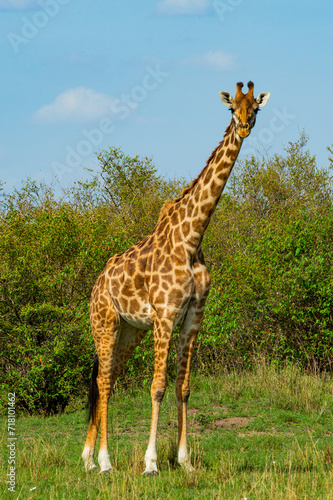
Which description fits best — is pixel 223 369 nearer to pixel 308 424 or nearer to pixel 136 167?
pixel 308 424

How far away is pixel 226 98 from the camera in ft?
20.0

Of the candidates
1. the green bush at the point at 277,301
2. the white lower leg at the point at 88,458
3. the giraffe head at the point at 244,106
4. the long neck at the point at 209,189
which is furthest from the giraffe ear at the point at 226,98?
the green bush at the point at 277,301

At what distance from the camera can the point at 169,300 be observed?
6.11 meters

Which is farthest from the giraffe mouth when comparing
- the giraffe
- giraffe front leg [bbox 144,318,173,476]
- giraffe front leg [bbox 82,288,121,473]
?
giraffe front leg [bbox 82,288,121,473]

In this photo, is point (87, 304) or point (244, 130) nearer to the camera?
point (244, 130)

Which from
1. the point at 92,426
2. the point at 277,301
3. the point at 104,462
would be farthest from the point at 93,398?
the point at 277,301

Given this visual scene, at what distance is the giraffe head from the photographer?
5945 mm

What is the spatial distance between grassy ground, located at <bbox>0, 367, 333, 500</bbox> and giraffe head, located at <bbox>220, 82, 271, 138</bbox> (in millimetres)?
3314

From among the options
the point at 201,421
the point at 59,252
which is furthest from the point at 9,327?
the point at 201,421

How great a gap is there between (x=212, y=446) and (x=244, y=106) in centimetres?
414

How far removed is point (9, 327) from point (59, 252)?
5.41ft

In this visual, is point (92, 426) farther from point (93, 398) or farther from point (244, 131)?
point (244, 131)

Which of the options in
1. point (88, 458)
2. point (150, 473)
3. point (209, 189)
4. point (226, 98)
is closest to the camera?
point (150, 473)

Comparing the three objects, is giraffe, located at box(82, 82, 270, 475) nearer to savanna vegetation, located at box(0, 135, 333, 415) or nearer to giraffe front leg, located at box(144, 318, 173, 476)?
giraffe front leg, located at box(144, 318, 173, 476)
